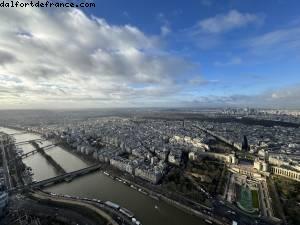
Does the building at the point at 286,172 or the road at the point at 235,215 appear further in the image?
the building at the point at 286,172

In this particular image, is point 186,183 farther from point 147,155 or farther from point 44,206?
point 44,206

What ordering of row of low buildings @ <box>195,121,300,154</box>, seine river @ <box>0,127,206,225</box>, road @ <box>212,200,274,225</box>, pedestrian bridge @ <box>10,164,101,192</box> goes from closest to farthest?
road @ <box>212,200,274,225</box> < seine river @ <box>0,127,206,225</box> < pedestrian bridge @ <box>10,164,101,192</box> < row of low buildings @ <box>195,121,300,154</box>

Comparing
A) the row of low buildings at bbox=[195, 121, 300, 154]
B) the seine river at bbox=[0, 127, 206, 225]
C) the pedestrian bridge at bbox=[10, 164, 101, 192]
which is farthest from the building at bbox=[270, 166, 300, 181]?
the pedestrian bridge at bbox=[10, 164, 101, 192]

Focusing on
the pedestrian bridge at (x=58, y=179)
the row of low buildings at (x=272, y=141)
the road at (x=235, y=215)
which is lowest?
the road at (x=235, y=215)

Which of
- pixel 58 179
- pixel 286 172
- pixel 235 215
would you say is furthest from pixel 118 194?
pixel 286 172

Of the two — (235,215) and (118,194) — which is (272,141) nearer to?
(235,215)

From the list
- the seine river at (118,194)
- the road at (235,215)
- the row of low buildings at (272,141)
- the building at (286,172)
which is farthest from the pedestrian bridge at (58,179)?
the row of low buildings at (272,141)

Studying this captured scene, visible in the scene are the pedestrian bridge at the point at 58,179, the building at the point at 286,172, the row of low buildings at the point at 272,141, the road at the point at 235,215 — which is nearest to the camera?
the road at the point at 235,215

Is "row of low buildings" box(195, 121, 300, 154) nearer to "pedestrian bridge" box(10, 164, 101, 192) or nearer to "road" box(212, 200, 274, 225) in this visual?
"road" box(212, 200, 274, 225)

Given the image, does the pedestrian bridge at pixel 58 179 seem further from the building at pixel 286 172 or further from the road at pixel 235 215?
the building at pixel 286 172

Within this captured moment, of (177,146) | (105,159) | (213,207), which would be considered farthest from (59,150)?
(213,207)

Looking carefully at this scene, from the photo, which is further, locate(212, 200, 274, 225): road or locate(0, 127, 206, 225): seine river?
locate(0, 127, 206, 225): seine river
